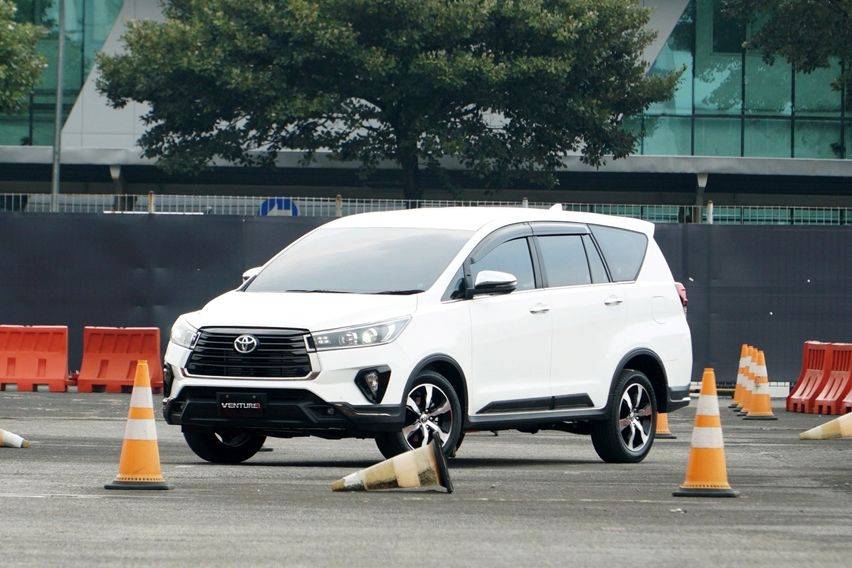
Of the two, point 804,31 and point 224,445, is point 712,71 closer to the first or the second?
point 804,31

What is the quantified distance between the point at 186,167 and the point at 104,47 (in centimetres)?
1118

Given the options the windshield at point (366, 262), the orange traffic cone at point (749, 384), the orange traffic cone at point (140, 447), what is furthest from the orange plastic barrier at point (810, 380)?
the orange traffic cone at point (140, 447)

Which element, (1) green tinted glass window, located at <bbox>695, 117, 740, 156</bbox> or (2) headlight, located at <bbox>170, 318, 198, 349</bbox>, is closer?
(2) headlight, located at <bbox>170, 318, 198, 349</bbox>

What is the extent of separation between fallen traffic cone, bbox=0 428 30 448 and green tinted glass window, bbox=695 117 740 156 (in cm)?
4348

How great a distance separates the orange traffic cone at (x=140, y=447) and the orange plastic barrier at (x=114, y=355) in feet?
43.9

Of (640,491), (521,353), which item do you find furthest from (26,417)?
(640,491)

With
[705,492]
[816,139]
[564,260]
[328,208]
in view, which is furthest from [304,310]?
[816,139]

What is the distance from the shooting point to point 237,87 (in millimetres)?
42438

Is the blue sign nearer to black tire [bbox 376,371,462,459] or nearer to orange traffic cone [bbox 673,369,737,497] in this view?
black tire [bbox 376,371,462,459]

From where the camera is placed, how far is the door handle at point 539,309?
44.0 ft

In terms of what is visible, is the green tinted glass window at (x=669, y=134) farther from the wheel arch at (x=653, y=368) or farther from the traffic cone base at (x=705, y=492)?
the traffic cone base at (x=705, y=492)

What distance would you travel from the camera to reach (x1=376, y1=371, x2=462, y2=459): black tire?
12.3m

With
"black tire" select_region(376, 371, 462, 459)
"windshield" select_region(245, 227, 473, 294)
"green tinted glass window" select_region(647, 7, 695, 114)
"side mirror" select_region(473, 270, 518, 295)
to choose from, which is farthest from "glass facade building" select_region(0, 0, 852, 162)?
"black tire" select_region(376, 371, 462, 459)

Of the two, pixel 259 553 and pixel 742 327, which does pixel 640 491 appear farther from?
pixel 742 327
